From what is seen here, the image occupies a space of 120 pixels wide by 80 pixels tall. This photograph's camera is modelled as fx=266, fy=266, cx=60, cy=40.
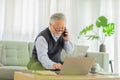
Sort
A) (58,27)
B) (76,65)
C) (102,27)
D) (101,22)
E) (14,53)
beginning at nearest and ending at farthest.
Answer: (76,65)
(58,27)
(14,53)
(101,22)
(102,27)

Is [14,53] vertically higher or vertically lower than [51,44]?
lower

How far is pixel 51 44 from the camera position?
8.64ft

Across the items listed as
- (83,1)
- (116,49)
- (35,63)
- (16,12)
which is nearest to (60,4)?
(83,1)

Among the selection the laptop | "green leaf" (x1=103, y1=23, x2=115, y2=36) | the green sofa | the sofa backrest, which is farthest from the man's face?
"green leaf" (x1=103, y1=23, x2=115, y2=36)

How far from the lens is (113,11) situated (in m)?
5.88

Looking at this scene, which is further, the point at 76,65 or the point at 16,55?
the point at 16,55

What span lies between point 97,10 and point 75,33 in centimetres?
72

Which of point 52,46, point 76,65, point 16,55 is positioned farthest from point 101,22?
point 76,65

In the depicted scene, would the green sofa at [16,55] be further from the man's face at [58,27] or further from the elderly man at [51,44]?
the man's face at [58,27]

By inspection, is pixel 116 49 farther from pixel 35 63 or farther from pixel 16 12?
pixel 35 63

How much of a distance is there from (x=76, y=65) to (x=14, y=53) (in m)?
3.04

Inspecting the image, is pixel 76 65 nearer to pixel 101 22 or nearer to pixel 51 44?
pixel 51 44

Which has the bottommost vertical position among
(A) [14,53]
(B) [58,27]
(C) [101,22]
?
(A) [14,53]

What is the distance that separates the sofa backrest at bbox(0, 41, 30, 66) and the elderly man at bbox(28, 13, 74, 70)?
2234 millimetres
